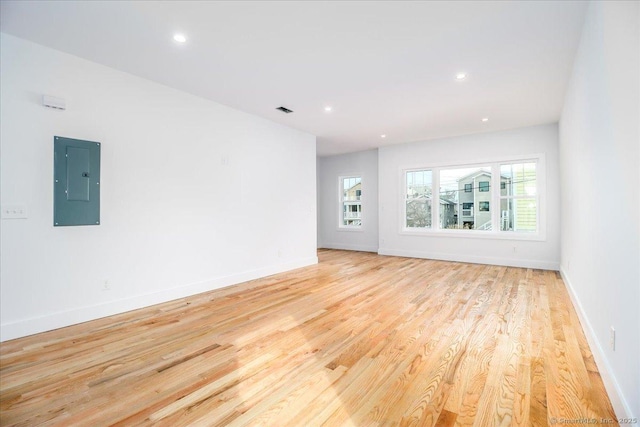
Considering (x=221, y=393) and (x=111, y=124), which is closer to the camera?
(x=221, y=393)

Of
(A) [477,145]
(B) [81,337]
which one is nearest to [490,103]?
(A) [477,145]

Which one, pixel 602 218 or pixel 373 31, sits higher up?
pixel 373 31

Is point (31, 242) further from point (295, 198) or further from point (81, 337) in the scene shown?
point (295, 198)

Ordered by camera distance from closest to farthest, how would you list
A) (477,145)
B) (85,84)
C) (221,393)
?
(221,393), (85,84), (477,145)

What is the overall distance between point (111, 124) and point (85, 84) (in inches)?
17.1

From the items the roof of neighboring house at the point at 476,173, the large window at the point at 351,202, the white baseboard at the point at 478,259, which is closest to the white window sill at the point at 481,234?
the white baseboard at the point at 478,259

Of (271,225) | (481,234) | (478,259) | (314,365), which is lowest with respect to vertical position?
(314,365)

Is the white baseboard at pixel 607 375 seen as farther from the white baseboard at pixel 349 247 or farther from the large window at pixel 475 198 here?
the white baseboard at pixel 349 247

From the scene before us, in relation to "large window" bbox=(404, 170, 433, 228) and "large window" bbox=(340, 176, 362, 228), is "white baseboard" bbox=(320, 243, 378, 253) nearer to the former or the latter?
"large window" bbox=(340, 176, 362, 228)

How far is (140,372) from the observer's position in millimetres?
2090

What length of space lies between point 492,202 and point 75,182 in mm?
6893

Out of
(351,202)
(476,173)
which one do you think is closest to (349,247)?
(351,202)

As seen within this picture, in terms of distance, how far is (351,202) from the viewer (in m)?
8.49

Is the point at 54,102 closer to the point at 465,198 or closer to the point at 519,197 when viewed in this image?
the point at 465,198
